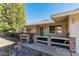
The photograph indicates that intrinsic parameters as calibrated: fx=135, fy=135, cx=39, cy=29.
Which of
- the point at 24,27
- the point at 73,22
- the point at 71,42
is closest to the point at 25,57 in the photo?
the point at 71,42

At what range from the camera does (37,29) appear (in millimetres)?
11078

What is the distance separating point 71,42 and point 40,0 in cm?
225

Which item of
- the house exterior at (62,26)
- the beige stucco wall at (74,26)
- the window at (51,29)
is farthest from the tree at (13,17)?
the beige stucco wall at (74,26)

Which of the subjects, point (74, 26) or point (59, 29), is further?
point (59, 29)

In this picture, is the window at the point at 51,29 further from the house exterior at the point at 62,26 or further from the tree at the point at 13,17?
the tree at the point at 13,17

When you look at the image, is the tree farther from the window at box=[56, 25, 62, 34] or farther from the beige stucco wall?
the beige stucco wall

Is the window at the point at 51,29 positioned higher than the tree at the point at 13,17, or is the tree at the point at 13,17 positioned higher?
the tree at the point at 13,17

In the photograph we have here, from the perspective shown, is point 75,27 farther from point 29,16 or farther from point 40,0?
point 29,16

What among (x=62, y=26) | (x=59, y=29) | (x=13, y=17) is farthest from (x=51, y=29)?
(x=13, y=17)

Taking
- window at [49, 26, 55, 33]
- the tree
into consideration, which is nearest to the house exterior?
window at [49, 26, 55, 33]

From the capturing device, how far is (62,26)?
9.49m

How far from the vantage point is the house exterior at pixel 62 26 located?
569 centimetres

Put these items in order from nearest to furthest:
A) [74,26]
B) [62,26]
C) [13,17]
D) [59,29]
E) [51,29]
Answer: [74,26], [13,17], [62,26], [59,29], [51,29]

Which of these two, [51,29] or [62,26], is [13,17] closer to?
[51,29]
